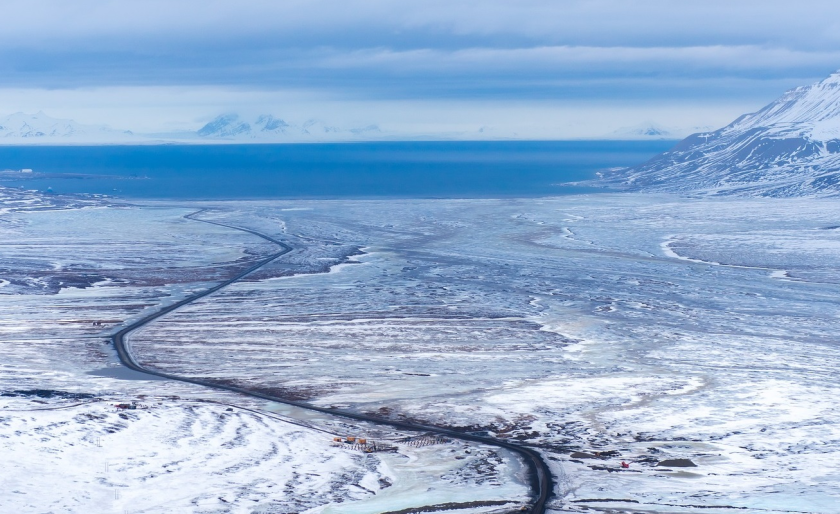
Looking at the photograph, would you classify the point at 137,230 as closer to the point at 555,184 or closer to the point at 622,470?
the point at 622,470

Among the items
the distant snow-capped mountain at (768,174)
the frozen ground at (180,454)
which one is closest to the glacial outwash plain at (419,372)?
the frozen ground at (180,454)

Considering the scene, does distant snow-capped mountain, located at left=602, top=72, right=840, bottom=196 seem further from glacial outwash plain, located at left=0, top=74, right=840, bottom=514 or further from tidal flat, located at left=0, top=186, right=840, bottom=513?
glacial outwash plain, located at left=0, top=74, right=840, bottom=514

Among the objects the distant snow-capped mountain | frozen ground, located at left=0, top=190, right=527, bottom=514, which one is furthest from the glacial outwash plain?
the distant snow-capped mountain

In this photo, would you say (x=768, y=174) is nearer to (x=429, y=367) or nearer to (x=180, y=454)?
(x=429, y=367)

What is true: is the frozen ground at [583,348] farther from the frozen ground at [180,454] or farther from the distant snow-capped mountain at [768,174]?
the distant snow-capped mountain at [768,174]

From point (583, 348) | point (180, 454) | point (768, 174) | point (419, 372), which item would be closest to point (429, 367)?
point (419, 372)

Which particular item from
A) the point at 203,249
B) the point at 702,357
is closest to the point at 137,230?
the point at 203,249

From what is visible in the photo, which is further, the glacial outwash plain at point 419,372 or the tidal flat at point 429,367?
the tidal flat at point 429,367
